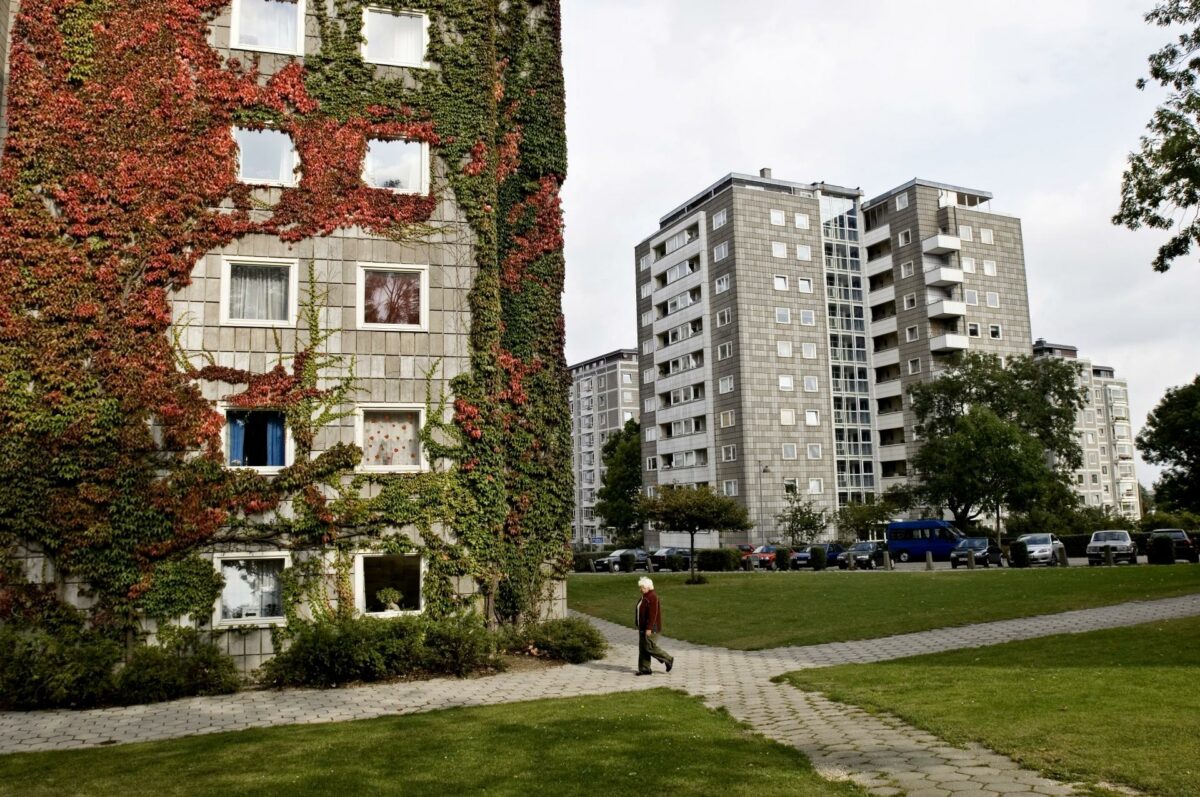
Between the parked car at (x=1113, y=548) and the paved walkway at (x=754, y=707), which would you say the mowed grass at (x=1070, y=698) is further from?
the parked car at (x=1113, y=548)

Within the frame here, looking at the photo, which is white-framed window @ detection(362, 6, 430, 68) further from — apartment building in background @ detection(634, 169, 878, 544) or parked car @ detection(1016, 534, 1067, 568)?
apartment building in background @ detection(634, 169, 878, 544)

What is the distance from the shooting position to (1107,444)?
474 feet

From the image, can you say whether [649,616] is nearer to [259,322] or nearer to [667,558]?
[259,322]

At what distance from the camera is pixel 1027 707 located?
10.8 m

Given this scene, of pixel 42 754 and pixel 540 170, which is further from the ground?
pixel 540 170

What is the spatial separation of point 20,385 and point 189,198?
4.87 m

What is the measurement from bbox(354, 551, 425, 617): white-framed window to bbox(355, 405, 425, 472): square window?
188 cm

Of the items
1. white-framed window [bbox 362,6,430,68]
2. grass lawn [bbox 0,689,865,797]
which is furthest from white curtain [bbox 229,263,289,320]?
grass lawn [bbox 0,689,865,797]

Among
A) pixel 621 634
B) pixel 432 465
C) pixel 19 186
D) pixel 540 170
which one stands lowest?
pixel 621 634

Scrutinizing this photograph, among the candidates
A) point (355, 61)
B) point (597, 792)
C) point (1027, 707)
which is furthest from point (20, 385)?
point (1027, 707)

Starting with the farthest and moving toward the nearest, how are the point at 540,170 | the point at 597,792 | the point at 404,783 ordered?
the point at 540,170, the point at 404,783, the point at 597,792

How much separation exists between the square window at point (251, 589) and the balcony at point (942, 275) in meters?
69.3

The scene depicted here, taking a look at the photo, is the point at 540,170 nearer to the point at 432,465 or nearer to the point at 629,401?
the point at 432,465

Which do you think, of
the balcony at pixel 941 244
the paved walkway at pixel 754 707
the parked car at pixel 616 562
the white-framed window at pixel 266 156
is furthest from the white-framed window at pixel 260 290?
the balcony at pixel 941 244
